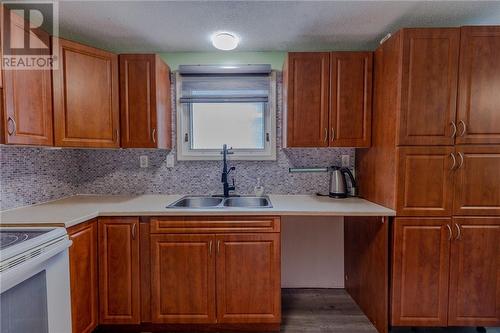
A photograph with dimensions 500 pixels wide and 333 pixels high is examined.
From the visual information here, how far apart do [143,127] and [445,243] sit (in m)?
2.33

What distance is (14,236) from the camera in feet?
4.17

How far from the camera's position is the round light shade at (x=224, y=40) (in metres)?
2.01

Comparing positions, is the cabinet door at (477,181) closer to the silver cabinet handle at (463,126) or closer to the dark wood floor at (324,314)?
the silver cabinet handle at (463,126)

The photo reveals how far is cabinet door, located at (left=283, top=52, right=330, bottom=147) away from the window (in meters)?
0.35

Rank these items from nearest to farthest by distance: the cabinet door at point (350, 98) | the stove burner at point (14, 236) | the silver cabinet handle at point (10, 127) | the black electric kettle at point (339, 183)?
the stove burner at point (14, 236), the silver cabinet handle at point (10, 127), the cabinet door at point (350, 98), the black electric kettle at point (339, 183)

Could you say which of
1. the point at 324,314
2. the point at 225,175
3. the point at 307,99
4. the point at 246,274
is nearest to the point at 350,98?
the point at 307,99

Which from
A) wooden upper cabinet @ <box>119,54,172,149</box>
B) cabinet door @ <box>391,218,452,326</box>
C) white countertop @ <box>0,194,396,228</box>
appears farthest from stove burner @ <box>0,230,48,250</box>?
cabinet door @ <box>391,218,452,326</box>

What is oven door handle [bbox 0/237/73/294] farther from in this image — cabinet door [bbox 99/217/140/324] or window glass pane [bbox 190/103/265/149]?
window glass pane [bbox 190/103/265/149]

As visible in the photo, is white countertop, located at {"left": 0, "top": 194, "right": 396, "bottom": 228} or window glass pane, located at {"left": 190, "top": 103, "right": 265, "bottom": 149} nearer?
white countertop, located at {"left": 0, "top": 194, "right": 396, "bottom": 228}

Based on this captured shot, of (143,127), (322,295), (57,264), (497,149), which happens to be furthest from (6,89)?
(497,149)

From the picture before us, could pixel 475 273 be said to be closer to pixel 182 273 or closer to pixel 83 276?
pixel 182 273

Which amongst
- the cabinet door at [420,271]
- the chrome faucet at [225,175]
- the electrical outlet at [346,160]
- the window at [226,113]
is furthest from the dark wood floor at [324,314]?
the window at [226,113]

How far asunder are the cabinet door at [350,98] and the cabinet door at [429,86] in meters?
0.37

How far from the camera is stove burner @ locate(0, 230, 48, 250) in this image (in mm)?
1164
